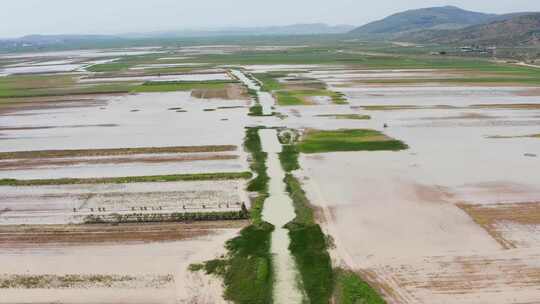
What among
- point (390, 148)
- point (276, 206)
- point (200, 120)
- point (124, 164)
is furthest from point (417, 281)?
point (200, 120)

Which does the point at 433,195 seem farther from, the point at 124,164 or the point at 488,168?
the point at 124,164

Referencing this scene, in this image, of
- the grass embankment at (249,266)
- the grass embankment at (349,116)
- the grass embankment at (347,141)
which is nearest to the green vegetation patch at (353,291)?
the grass embankment at (249,266)

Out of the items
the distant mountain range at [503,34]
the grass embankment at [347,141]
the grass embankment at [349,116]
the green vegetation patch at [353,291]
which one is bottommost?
the green vegetation patch at [353,291]

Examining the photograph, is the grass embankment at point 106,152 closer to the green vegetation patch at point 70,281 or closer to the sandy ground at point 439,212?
the sandy ground at point 439,212

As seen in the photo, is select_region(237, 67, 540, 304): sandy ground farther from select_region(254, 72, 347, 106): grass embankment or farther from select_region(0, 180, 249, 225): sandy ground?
select_region(254, 72, 347, 106): grass embankment

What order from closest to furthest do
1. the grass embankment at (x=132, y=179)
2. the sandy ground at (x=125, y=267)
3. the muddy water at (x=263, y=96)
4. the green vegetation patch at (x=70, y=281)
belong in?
the sandy ground at (x=125, y=267)
the green vegetation patch at (x=70, y=281)
the grass embankment at (x=132, y=179)
the muddy water at (x=263, y=96)

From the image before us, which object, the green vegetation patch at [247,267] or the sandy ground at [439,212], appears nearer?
the green vegetation patch at [247,267]

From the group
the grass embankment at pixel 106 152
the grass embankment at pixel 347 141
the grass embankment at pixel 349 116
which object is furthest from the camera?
the grass embankment at pixel 349 116
